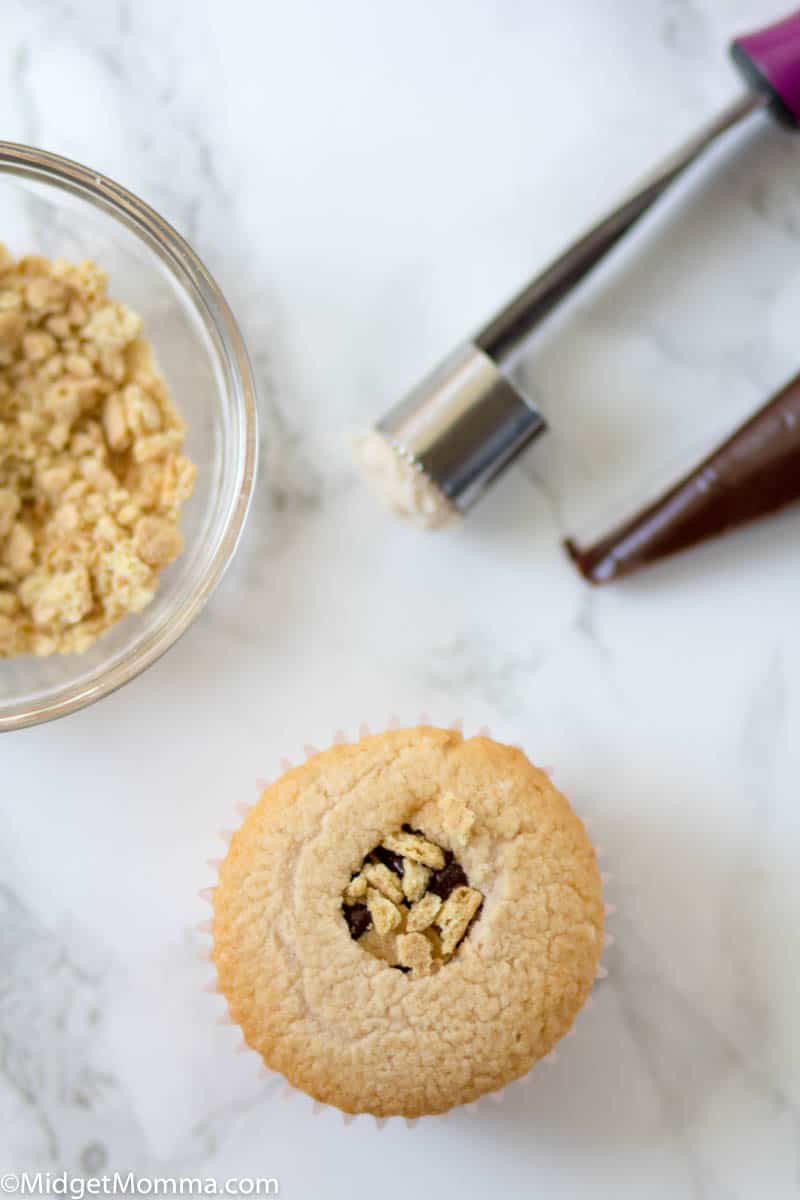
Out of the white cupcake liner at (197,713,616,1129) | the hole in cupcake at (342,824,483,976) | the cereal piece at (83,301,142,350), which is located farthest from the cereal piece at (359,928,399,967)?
the cereal piece at (83,301,142,350)

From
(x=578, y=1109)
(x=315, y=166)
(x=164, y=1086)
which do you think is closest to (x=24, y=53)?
(x=315, y=166)

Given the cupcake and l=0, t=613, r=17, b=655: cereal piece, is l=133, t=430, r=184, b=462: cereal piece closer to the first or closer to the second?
l=0, t=613, r=17, b=655: cereal piece

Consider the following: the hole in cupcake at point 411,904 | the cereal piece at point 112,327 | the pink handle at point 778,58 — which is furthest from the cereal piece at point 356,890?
the pink handle at point 778,58

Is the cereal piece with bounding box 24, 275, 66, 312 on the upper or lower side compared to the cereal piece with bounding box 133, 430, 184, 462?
upper

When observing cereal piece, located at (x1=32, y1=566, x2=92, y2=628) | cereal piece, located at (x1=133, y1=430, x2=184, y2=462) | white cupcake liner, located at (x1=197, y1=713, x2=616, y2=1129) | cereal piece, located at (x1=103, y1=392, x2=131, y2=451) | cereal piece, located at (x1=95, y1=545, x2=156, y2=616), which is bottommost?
white cupcake liner, located at (x1=197, y1=713, x2=616, y2=1129)

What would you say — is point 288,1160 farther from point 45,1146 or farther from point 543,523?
point 543,523

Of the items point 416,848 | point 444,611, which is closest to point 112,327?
point 444,611
